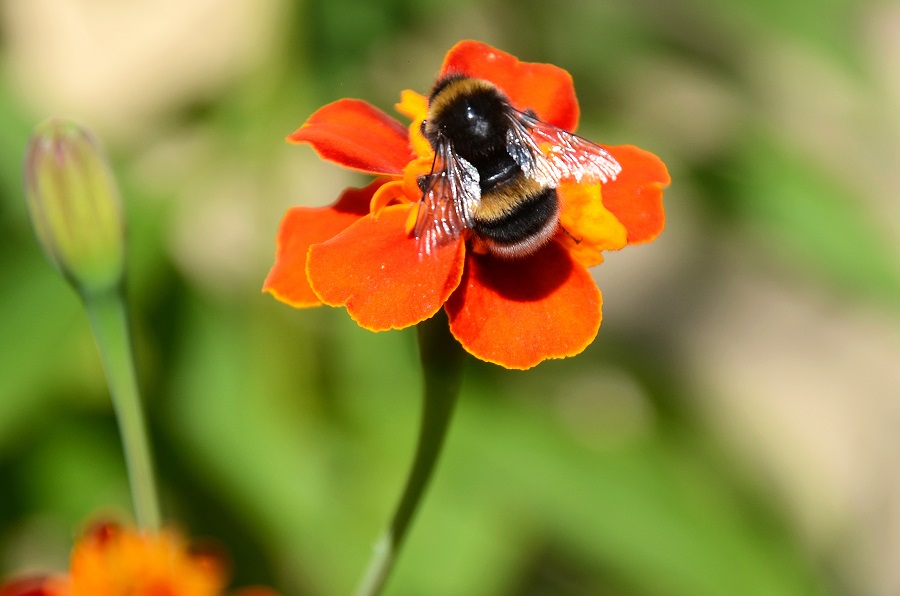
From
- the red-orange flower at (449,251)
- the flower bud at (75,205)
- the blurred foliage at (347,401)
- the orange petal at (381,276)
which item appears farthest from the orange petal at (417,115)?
the blurred foliage at (347,401)

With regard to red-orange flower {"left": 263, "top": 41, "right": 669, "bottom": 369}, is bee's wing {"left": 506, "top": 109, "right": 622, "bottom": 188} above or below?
above

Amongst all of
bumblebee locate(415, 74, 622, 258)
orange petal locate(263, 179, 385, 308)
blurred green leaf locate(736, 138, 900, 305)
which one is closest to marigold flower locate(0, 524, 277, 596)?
orange petal locate(263, 179, 385, 308)

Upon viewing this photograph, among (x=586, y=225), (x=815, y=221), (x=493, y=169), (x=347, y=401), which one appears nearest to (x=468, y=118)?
(x=493, y=169)

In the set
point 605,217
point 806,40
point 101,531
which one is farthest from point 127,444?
point 806,40

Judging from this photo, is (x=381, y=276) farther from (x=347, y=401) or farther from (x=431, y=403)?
(x=347, y=401)

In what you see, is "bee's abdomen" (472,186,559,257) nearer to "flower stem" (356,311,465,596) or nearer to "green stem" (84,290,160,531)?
"flower stem" (356,311,465,596)
